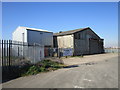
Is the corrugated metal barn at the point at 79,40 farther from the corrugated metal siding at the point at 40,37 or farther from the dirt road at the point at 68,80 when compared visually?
the dirt road at the point at 68,80

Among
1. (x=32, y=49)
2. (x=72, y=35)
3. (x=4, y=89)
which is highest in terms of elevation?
(x=72, y=35)

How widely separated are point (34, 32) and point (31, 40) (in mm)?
1895

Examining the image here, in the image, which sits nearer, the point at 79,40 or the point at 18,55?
the point at 18,55

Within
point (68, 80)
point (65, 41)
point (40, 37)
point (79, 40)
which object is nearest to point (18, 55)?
point (68, 80)

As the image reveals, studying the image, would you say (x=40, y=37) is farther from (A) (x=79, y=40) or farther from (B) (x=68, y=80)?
(B) (x=68, y=80)

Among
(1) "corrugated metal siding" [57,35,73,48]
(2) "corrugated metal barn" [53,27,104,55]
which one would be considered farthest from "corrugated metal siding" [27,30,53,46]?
(2) "corrugated metal barn" [53,27,104,55]

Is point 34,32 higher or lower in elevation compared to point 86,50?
higher

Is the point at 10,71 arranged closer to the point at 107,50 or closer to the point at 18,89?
the point at 18,89

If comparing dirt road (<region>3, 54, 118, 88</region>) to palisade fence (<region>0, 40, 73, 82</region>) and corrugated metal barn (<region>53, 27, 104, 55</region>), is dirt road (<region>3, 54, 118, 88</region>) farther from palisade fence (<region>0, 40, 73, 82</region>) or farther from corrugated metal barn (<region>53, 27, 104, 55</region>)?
corrugated metal barn (<region>53, 27, 104, 55</region>)

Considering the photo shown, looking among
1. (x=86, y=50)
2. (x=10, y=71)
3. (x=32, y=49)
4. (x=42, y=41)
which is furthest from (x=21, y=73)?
(x=86, y=50)

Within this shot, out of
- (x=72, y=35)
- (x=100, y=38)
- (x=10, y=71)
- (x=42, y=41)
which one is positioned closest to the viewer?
(x=10, y=71)

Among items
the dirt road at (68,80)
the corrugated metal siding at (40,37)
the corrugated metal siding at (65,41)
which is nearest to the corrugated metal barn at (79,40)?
the corrugated metal siding at (65,41)

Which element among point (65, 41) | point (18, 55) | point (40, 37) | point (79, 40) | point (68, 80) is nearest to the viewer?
point (68, 80)

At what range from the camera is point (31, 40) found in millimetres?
28109
